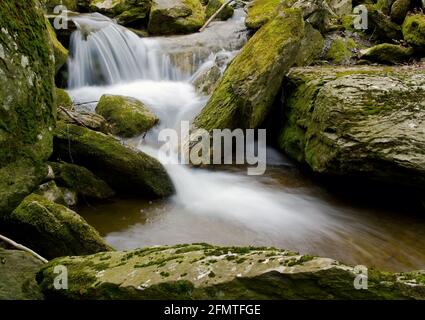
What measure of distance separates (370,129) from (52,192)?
4622 millimetres

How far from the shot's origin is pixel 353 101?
265 inches

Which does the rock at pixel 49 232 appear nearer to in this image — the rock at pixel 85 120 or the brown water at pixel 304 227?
the brown water at pixel 304 227

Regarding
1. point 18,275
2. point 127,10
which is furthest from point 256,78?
point 127,10

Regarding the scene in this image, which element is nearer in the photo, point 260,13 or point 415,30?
point 415,30

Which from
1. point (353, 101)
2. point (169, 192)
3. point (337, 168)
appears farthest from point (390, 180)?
point (169, 192)

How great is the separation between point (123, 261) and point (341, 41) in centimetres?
1015

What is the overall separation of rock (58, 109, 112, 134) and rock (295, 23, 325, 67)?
175 inches

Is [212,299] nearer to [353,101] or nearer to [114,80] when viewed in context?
[353,101]

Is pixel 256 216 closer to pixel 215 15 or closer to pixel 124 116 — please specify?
pixel 124 116

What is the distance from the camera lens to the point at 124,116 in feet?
28.1

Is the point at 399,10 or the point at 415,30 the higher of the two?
the point at 399,10

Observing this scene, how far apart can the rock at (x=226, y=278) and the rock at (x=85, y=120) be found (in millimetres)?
4336

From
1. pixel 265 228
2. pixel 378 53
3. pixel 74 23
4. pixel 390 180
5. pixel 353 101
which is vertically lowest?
pixel 265 228

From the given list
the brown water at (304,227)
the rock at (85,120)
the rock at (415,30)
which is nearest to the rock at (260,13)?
the rock at (415,30)
